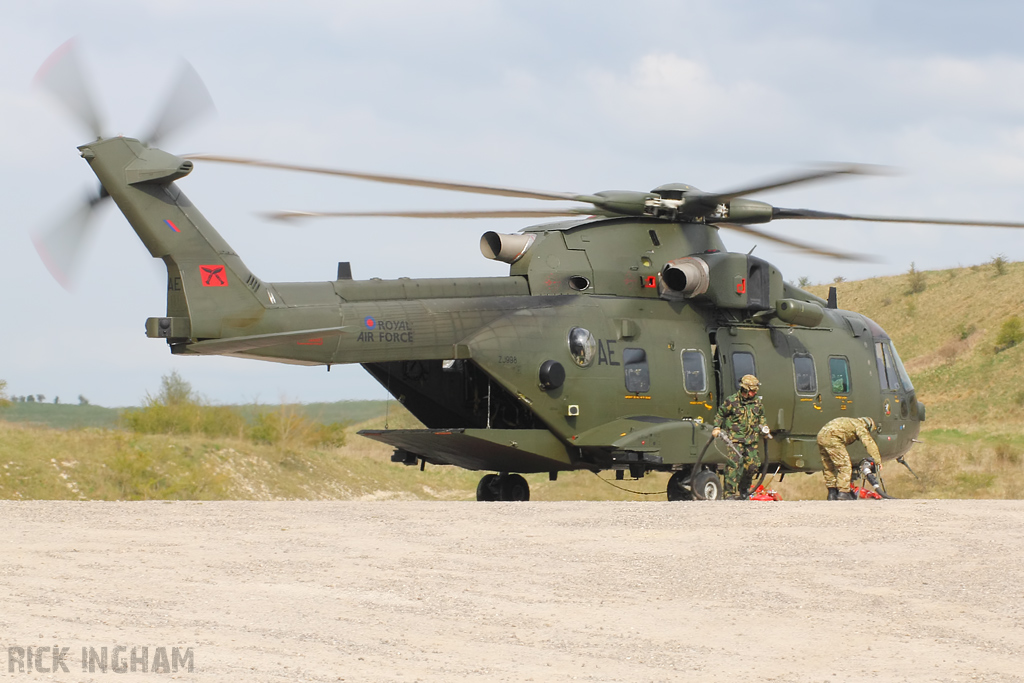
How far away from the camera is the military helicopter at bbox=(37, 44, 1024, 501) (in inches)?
500

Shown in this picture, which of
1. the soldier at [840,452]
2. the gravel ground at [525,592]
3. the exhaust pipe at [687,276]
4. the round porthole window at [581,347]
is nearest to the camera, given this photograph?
the gravel ground at [525,592]

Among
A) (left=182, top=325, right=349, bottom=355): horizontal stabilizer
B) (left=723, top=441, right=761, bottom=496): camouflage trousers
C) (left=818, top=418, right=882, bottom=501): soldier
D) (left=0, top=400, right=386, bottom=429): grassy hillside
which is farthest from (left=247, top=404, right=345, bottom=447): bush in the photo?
(left=818, top=418, right=882, bottom=501): soldier

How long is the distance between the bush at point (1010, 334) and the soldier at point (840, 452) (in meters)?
43.1

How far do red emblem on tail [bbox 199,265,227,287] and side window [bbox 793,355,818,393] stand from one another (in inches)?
348

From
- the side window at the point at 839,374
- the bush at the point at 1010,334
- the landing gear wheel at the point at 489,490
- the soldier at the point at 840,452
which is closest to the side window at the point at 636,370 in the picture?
the soldier at the point at 840,452

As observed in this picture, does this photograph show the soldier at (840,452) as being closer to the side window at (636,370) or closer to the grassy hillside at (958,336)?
the side window at (636,370)

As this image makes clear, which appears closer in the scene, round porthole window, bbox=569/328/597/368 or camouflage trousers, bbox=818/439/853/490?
camouflage trousers, bbox=818/439/853/490

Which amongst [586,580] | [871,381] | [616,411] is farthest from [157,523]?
[871,381]

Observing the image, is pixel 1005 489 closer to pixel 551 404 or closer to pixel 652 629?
pixel 551 404

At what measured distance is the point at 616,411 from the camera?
1538 centimetres

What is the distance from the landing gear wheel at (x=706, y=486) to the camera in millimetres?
15305

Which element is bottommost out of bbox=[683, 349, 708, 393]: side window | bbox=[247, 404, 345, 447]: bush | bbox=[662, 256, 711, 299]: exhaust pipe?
bbox=[247, 404, 345, 447]: bush

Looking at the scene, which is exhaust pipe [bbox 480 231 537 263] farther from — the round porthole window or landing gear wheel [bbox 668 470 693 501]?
landing gear wheel [bbox 668 470 693 501]

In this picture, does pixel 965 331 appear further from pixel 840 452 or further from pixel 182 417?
pixel 840 452
